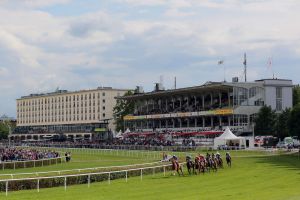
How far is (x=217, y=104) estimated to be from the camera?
316ft

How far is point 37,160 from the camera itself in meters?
50.0

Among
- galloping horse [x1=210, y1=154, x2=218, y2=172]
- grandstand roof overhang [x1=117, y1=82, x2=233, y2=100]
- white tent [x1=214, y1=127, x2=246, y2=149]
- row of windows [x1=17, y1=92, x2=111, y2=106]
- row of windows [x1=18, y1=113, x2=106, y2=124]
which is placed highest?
row of windows [x1=17, y1=92, x2=111, y2=106]

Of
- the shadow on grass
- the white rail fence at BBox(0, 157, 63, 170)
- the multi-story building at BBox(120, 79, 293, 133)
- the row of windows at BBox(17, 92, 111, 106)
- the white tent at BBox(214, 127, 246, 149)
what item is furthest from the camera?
the row of windows at BBox(17, 92, 111, 106)

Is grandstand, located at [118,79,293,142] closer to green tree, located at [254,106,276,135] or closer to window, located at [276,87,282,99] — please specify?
window, located at [276,87,282,99]

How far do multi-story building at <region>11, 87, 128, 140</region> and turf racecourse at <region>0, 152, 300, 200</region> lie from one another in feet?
360

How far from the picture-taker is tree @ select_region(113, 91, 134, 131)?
12812cm

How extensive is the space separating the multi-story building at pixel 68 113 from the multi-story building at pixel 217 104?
35766 millimetres

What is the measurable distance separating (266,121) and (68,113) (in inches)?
3370

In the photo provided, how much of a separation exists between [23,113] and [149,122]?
3097 inches

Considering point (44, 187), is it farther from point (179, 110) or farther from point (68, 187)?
point (179, 110)

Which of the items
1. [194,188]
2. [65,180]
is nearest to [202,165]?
[194,188]

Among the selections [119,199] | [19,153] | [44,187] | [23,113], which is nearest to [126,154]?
[19,153]

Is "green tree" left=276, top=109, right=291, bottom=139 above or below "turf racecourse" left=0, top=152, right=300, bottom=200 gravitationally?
above

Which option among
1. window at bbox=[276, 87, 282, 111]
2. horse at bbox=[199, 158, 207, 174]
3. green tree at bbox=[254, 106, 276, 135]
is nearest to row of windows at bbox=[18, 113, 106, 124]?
window at bbox=[276, 87, 282, 111]
